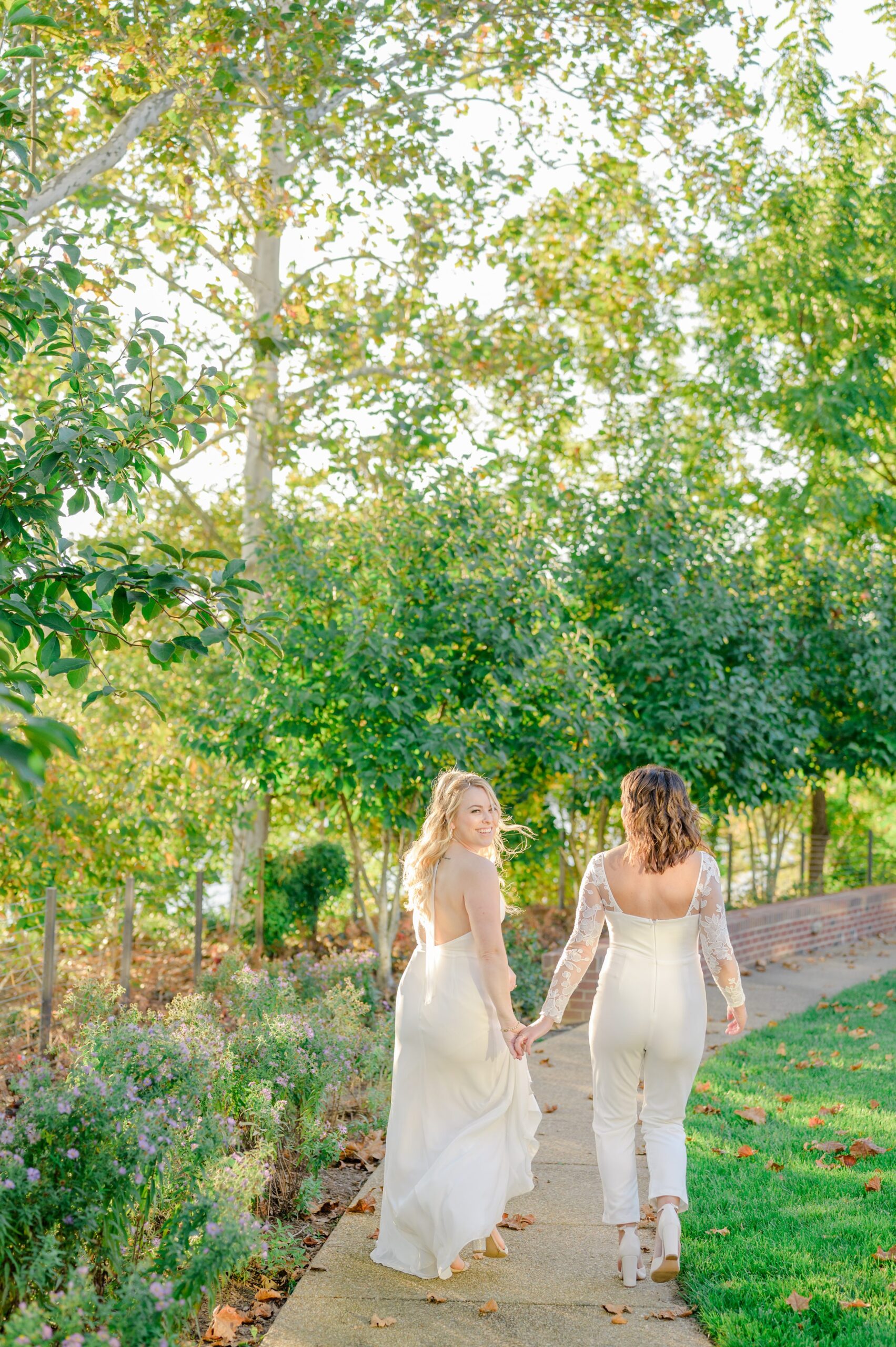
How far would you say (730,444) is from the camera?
1830 cm

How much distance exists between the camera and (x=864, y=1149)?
19.2 feet

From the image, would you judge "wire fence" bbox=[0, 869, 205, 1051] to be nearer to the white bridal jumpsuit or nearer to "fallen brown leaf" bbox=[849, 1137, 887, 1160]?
the white bridal jumpsuit

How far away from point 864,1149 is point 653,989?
2176 mm

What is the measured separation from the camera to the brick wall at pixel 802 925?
12008mm

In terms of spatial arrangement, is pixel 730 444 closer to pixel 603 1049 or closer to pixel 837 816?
pixel 837 816

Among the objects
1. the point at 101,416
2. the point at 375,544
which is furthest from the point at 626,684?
the point at 101,416

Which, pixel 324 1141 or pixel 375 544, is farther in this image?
pixel 375 544

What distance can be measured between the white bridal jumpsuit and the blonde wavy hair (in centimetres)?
57

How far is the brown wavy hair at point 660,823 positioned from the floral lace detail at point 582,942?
0.18 meters

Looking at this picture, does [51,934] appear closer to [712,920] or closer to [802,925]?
[712,920]

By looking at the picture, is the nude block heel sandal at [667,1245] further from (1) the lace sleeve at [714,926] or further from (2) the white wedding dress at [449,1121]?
(1) the lace sleeve at [714,926]

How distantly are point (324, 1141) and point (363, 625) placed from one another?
3991mm

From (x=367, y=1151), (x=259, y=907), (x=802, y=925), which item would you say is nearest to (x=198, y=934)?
(x=259, y=907)

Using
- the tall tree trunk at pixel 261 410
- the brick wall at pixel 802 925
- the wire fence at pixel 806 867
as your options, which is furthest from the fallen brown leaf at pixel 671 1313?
the wire fence at pixel 806 867
